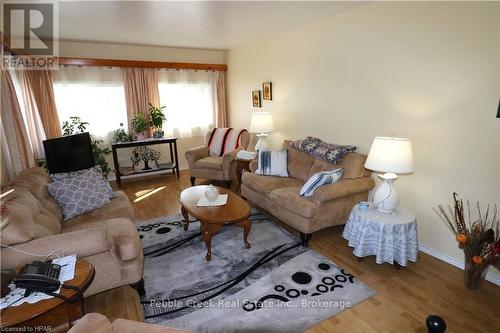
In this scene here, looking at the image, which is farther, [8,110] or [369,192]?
[369,192]

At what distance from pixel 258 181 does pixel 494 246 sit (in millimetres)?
2223

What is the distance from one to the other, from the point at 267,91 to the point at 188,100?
1.79 metres

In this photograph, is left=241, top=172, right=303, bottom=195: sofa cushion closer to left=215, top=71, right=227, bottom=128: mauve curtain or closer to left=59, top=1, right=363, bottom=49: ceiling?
Result: left=59, top=1, right=363, bottom=49: ceiling

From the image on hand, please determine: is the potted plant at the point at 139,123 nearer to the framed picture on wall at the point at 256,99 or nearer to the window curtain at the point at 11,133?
the window curtain at the point at 11,133

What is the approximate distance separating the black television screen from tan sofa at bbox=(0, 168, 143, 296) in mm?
684

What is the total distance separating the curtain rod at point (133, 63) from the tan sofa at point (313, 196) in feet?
9.69

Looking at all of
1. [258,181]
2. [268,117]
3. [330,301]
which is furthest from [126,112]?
[330,301]

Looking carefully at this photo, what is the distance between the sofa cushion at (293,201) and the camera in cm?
266

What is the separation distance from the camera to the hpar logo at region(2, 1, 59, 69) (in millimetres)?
2598

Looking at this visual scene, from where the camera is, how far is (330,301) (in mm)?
2045

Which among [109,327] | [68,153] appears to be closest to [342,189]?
[109,327]

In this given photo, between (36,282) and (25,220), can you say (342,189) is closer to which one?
(36,282)

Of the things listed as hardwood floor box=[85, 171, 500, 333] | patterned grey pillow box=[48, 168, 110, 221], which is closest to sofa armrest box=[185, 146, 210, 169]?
patterned grey pillow box=[48, 168, 110, 221]

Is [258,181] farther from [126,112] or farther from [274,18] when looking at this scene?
[126,112]
